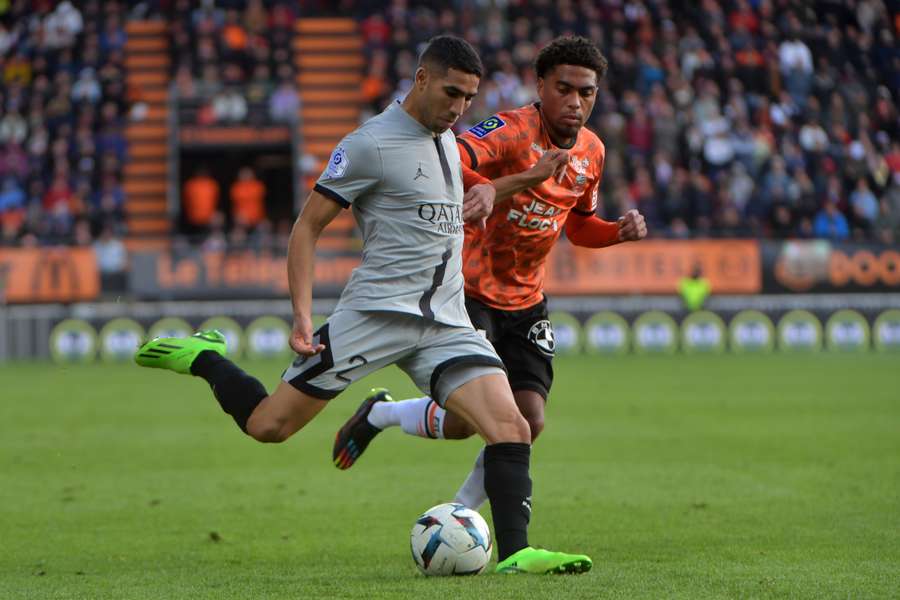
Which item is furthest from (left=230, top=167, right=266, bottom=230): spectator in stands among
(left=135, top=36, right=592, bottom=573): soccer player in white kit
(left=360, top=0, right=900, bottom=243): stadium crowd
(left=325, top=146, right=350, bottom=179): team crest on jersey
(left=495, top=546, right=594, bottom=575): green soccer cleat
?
(left=495, top=546, right=594, bottom=575): green soccer cleat

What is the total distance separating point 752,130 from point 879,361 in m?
7.02

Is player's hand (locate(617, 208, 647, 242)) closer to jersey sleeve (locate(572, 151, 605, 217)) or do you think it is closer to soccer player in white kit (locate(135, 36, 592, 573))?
jersey sleeve (locate(572, 151, 605, 217))

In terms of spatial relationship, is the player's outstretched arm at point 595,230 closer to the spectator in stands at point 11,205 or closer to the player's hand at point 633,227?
the player's hand at point 633,227

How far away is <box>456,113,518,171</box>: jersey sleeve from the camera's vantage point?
6.60 meters

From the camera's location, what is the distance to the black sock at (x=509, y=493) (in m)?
5.90

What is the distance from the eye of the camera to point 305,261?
5883 millimetres

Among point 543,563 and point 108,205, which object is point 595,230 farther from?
point 108,205

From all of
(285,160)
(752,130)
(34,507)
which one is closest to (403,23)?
(285,160)

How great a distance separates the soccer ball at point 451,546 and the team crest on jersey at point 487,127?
179cm

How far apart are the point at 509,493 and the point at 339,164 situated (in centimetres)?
149

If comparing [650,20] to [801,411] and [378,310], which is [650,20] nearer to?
[801,411]

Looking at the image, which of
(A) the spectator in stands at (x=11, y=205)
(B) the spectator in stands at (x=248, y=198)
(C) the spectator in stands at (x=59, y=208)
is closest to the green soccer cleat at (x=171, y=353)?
(C) the spectator in stands at (x=59, y=208)

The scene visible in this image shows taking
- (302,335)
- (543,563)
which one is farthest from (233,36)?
(543,563)

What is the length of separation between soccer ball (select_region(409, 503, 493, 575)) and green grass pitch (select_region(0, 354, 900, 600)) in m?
0.12
